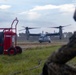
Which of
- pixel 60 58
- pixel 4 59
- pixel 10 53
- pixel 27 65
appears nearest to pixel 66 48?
pixel 60 58

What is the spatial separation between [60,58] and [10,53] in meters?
10.9


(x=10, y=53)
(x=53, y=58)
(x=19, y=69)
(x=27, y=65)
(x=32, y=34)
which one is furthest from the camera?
(x=32, y=34)

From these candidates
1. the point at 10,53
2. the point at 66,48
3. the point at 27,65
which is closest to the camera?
the point at 66,48

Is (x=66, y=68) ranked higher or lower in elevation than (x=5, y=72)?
higher

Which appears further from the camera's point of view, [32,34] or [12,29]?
[32,34]

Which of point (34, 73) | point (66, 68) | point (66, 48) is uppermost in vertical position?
point (66, 48)

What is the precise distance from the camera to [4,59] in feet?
42.2

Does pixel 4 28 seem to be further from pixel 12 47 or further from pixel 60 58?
pixel 60 58

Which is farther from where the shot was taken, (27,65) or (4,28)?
(4,28)

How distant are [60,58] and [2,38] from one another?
11.6 m

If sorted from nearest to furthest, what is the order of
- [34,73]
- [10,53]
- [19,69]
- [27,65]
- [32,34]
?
[34,73]
[19,69]
[27,65]
[10,53]
[32,34]

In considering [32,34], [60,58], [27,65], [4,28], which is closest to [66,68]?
[60,58]

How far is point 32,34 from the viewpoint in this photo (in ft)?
237

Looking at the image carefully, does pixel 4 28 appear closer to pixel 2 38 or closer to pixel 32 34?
pixel 2 38
